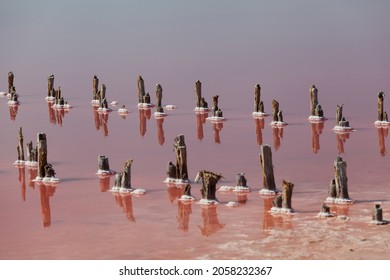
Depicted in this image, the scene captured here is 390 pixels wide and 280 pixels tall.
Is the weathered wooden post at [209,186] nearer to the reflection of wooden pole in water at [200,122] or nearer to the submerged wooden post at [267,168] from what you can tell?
the submerged wooden post at [267,168]

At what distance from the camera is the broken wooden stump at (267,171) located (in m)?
38.6

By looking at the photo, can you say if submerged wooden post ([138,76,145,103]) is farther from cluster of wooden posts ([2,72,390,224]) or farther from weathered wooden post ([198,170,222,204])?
weathered wooden post ([198,170,222,204])

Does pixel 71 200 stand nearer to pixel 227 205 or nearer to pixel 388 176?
pixel 227 205

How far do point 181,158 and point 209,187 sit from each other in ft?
7.94

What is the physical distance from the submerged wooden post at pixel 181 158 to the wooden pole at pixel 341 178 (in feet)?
16.6

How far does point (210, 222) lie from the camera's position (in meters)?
36.7

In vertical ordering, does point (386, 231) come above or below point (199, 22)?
below

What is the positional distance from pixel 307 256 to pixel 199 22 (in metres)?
45.2

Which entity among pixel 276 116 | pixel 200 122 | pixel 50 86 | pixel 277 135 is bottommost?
pixel 277 135

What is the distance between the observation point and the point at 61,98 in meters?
55.8

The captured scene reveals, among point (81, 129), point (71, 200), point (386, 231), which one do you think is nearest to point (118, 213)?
point (71, 200)

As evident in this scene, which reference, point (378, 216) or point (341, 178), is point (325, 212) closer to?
point (341, 178)

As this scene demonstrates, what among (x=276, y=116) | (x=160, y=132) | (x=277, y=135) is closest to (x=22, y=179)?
(x=160, y=132)

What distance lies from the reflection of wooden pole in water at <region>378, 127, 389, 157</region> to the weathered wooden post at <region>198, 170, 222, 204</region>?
890cm
